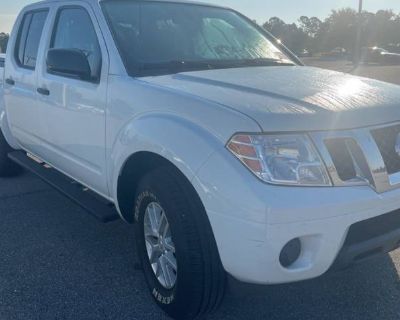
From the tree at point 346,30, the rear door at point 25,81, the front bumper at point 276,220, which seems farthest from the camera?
the tree at point 346,30

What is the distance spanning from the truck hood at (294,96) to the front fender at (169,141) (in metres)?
0.19

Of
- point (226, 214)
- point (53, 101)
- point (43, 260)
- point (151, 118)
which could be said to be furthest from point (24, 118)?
point (226, 214)

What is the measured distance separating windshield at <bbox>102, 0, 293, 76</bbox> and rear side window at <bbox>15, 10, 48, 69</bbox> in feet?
3.73

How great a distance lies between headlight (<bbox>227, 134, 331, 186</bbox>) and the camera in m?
2.32

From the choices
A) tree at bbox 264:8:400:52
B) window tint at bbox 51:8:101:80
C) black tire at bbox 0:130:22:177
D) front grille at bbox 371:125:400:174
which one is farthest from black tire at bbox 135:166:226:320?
tree at bbox 264:8:400:52

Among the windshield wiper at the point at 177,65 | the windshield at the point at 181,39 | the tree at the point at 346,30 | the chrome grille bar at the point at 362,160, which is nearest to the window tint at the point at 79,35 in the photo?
the windshield at the point at 181,39

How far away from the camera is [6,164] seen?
18.6 feet

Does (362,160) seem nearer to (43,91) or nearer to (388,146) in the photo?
(388,146)

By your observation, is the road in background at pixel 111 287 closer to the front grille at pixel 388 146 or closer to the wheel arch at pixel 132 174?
the wheel arch at pixel 132 174

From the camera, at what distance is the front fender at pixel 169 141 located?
2439 millimetres

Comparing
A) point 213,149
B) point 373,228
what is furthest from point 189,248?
point 373,228

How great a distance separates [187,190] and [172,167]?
203 mm

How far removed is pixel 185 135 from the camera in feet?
8.34

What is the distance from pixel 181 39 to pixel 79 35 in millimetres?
765
